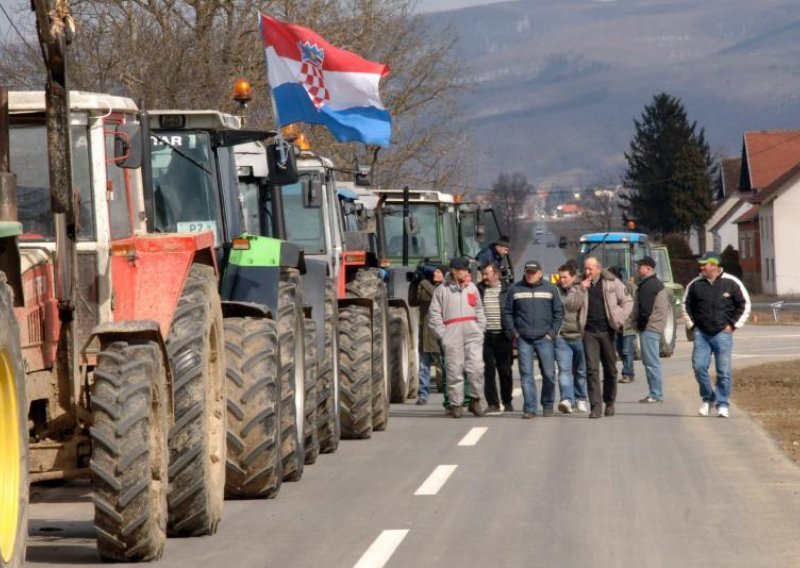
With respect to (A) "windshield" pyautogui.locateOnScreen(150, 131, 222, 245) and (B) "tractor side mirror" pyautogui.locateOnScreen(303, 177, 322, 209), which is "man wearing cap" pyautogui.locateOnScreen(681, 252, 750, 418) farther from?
(A) "windshield" pyautogui.locateOnScreen(150, 131, 222, 245)

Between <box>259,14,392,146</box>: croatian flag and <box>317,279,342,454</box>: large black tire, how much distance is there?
2899mm

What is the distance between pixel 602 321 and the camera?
69.5 ft

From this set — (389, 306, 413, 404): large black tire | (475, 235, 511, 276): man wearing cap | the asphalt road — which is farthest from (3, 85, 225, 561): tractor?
(475, 235, 511, 276): man wearing cap

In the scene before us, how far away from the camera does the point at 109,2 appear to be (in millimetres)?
36656

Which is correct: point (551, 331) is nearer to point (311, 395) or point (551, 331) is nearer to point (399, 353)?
point (399, 353)

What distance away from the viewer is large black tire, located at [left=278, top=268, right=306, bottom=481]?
13.3 metres

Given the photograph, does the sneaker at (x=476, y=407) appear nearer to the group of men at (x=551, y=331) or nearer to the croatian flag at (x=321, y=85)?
the group of men at (x=551, y=331)

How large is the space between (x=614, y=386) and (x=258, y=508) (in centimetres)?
907

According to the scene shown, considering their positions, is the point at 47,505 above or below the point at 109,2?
below

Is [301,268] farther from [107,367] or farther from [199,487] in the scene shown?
[107,367]

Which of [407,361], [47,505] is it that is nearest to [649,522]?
[47,505]

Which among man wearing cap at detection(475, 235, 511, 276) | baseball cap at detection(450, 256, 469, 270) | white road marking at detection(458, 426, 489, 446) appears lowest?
white road marking at detection(458, 426, 489, 446)

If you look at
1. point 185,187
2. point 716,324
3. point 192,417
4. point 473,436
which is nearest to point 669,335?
point 716,324

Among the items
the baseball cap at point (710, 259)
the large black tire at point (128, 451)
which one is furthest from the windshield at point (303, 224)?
the large black tire at point (128, 451)
